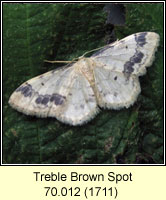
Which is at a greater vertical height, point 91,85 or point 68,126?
point 91,85

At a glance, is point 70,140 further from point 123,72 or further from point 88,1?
point 88,1

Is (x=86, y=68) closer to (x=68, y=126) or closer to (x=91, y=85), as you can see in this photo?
(x=91, y=85)

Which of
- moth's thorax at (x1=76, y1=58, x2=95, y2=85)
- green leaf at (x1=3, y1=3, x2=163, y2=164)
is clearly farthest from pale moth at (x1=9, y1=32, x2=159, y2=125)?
green leaf at (x1=3, y1=3, x2=163, y2=164)

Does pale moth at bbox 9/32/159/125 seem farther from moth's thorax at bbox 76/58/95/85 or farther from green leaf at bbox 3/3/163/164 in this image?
green leaf at bbox 3/3/163/164

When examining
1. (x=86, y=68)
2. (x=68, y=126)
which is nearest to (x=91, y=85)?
(x=86, y=68)

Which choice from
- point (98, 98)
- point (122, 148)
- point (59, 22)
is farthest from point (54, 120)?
point (59, 22)

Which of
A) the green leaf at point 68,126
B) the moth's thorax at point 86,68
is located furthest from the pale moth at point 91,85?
the green leaf at point 68,126
